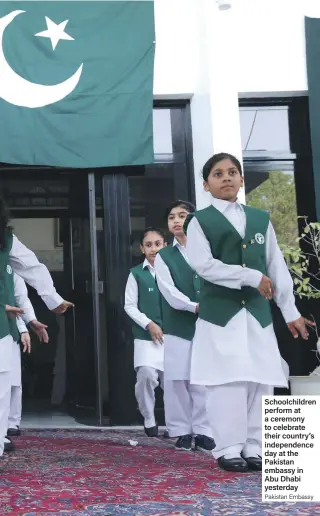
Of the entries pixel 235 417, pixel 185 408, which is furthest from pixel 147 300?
pixel 235 417

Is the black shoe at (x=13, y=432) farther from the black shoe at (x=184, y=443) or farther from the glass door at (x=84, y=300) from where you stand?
the black shoe at (x=184, y=443)

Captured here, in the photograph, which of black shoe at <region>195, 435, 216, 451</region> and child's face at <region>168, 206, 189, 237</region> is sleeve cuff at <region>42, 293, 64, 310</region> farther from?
black shoe at <region>195, 435, 216, 451</region>

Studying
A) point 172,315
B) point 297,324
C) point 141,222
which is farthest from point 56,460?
point 141,222

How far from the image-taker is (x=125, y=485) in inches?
126

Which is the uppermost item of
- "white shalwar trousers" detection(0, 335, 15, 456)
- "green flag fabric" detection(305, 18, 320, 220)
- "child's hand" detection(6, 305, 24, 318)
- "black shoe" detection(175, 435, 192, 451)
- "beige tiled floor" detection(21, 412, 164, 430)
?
"green flag fabric" detection(305, 18, 320, 220)

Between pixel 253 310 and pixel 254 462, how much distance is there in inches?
Result: 27.0

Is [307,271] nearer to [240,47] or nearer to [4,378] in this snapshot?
[240,47]

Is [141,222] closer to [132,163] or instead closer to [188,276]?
[132,163]

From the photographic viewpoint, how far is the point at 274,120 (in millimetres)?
6961

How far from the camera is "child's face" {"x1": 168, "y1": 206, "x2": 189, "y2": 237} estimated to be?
4977 millimetres

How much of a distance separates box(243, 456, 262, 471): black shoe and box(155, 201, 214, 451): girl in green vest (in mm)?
1207

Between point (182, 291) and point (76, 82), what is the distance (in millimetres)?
2499

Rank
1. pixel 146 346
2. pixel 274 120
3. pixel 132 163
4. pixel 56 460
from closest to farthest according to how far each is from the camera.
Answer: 1. pixel 56 460
2. pixel 146 346
3. pixel 132 163
4. pixel 274 120

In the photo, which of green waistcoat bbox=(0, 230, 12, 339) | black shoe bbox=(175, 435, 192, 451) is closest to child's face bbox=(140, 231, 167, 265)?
black shoe bbox=(175, 435, 192, 451)
